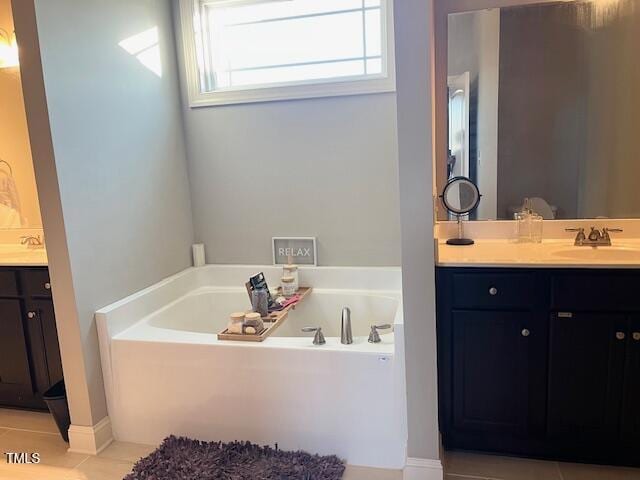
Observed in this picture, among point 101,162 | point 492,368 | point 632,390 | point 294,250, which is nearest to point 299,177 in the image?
point 294,250

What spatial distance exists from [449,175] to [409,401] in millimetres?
1158

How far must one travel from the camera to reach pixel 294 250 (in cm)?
304

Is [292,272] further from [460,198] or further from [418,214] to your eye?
[418,214]

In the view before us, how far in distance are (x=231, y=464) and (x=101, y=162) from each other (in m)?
1.54

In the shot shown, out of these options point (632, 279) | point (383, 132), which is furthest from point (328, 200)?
point (632, 279)

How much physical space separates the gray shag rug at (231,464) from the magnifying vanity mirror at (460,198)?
1183mm

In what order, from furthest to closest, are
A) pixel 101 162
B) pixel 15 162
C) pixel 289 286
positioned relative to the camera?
1. pixel 15 162
2. pixel 289 286
3. pixel 101 162

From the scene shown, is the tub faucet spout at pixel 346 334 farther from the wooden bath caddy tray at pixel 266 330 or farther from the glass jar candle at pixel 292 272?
the glass jar candle at pixel 292 272

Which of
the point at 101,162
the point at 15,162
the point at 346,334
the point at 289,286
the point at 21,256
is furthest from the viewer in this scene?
the point at 15,162

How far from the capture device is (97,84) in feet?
7.62

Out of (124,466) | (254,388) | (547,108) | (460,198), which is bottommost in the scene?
(124,466)

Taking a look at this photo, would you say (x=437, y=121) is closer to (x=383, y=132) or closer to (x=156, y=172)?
(x=383, y=132)

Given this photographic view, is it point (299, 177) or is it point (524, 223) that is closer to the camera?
point (524, 223)

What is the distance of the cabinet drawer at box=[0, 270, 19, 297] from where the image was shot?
2.42 meters
